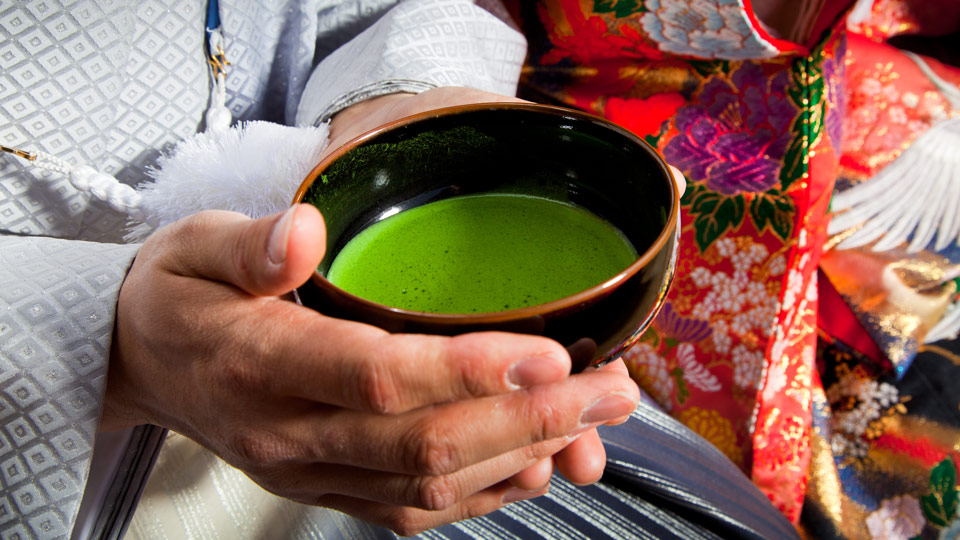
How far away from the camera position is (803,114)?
0.81m

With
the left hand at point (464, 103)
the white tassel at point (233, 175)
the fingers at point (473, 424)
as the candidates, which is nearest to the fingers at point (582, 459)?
the left hand at point (464, 103)

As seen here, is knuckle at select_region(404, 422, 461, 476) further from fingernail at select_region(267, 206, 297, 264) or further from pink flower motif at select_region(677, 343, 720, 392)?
pink flower motif at select_region(677, 343, 720, 392)

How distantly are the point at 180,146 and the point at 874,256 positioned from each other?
0.89m

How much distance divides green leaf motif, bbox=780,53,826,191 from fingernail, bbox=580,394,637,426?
21.6 inches

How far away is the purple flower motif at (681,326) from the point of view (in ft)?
2.88

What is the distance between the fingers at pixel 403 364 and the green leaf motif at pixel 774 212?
0.60m

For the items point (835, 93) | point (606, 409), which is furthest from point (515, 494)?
point (835, 93)

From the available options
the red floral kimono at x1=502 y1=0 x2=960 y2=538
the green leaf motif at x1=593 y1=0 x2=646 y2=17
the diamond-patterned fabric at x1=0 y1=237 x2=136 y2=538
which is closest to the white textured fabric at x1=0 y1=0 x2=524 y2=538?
the diamond-patterned fabric at x1=0 y1=237 x2=136 y2=538

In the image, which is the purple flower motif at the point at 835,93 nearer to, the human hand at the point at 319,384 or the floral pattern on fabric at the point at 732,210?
the floral pattern on fabric at the point at 732,210

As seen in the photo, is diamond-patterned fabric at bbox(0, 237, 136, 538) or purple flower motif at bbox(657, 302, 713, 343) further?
purple flower motif at bbox(657, 302, 713, 343)

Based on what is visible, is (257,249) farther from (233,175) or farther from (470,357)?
(233,175)

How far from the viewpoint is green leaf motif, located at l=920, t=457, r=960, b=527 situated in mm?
794

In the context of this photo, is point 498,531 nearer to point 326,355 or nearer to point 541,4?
point 326,355

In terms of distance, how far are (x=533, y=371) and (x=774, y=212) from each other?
619 millimetres
